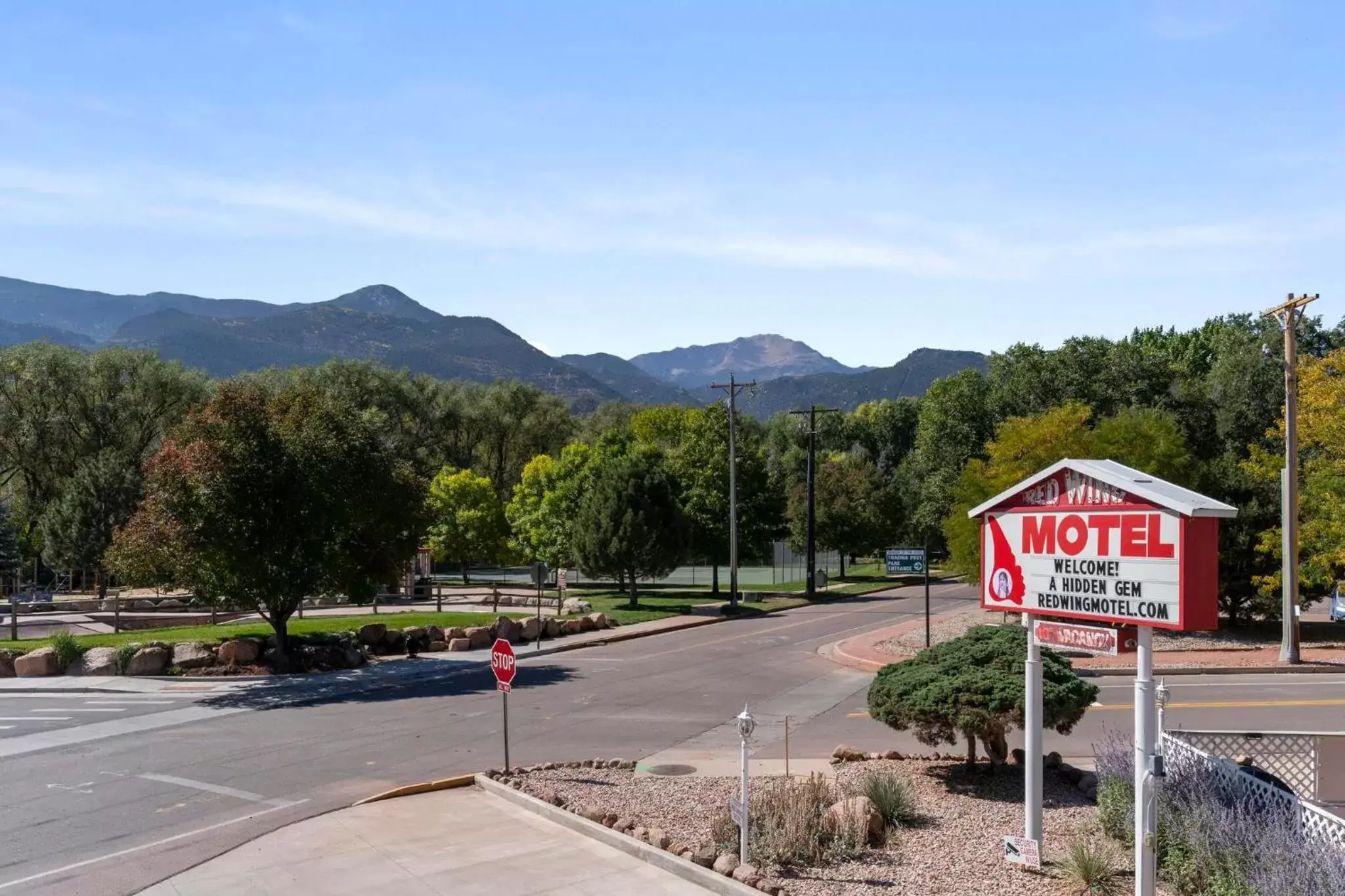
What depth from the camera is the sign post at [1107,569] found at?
8.88 meters

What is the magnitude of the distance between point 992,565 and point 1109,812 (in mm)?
2607

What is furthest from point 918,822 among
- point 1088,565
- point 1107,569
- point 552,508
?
point 552,508

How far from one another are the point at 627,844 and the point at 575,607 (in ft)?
111

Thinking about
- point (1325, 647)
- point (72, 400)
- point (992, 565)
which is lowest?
point (1325, 647)

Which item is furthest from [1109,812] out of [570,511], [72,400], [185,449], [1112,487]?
[72,400]

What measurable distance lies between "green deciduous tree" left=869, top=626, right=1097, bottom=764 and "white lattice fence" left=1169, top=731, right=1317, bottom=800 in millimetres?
1550

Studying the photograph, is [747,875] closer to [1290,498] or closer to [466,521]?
[1290,498]

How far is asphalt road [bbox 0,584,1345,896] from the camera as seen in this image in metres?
12.3

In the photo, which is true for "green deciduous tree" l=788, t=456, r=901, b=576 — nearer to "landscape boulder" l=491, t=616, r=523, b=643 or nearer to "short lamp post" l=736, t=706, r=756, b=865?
"landscape boulder" l=491, t=616, r=523, b=643

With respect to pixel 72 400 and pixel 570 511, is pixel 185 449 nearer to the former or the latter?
pixel 570 511

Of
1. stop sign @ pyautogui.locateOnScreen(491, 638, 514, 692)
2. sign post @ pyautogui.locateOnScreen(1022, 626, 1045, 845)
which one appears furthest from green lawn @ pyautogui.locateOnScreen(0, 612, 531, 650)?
sign post @ pyautogui.locateOnScreen(1022, 626, 1045, 845)

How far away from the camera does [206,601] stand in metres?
25.9

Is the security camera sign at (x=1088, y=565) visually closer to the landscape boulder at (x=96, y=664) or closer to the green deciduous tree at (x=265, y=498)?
the green deciduous tree at (x=265, y=498)

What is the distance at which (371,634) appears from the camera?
3005 centimetres
